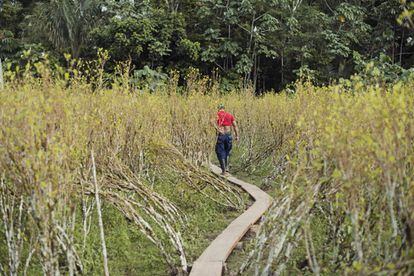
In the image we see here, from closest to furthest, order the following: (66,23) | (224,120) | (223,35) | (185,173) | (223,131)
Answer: (185,173) < (224,120) < (223,131) < (66,23) < (223,35)

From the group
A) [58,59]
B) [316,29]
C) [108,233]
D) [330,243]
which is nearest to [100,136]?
[108,233]

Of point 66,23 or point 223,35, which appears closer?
point 66,23

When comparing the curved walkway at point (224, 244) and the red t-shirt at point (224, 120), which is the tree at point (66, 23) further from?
the curved walkway at point (224, 244)

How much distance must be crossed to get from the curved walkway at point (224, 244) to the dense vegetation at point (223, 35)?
1385 centimetres

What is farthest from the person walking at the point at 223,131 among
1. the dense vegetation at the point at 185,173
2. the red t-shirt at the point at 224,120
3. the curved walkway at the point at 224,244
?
the curved walkway at the point at 224,244

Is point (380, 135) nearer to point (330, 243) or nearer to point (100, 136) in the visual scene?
point (330, 243)

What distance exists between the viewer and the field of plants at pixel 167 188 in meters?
2.96

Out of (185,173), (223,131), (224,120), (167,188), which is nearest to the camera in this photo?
(185,173)

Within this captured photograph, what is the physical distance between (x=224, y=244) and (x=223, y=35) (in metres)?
18.4

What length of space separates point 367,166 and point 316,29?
65.5 ft

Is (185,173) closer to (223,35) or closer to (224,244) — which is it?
(224,244)

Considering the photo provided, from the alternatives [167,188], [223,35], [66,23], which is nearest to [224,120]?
[167,188]

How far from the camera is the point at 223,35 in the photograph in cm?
2264

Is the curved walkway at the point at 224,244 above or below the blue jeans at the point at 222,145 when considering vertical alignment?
below
